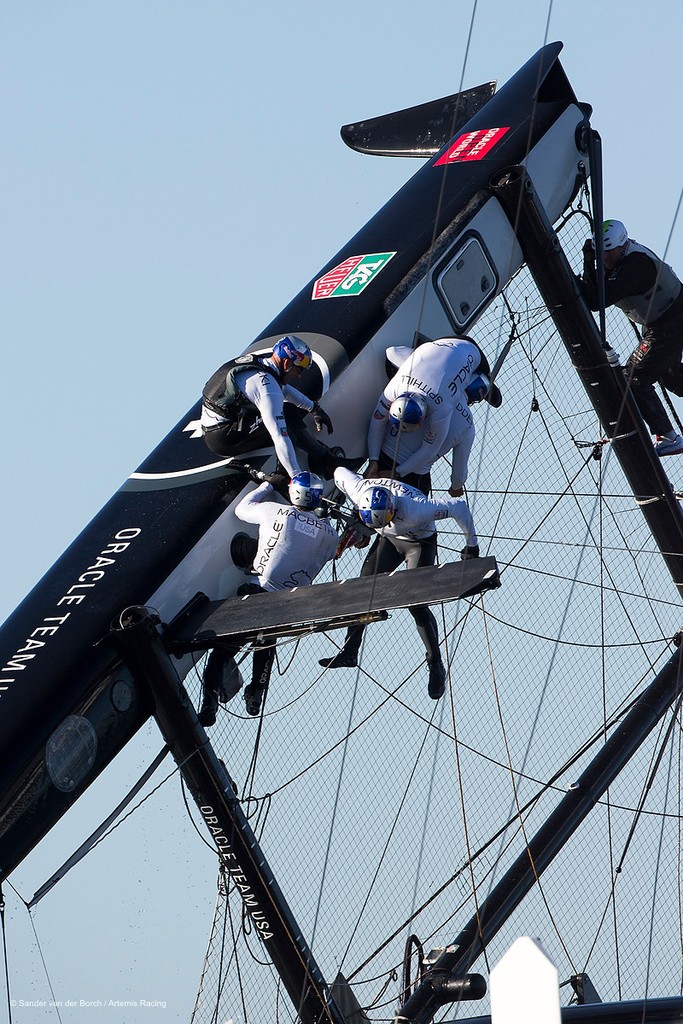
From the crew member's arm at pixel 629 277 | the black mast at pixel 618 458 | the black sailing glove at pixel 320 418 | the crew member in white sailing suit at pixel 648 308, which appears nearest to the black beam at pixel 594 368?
the black mast at pixel 618 458

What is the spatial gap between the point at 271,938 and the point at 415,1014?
1.12 m

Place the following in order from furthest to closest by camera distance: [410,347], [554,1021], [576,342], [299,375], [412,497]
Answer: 1. [576,342]
2. [410,347]
3. [299,375]
4. [412,497]
5. [554,1021]

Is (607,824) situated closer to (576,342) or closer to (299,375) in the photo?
(576,342)

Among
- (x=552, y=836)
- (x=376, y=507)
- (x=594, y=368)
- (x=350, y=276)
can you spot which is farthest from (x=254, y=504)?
(x=594, y=368)

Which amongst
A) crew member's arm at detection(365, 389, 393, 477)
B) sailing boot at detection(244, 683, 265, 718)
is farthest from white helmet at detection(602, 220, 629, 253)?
sailing boot at detection(244, 683, 265, 718)

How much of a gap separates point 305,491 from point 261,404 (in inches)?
22.7

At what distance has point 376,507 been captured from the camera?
765 cm

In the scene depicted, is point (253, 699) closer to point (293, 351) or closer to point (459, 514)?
point (459, 514)

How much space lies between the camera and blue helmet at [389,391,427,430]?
28.0 ft

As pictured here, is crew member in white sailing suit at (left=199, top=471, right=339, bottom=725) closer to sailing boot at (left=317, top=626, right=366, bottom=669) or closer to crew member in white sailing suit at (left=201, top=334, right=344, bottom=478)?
crew member in white sailing suit at (left=201, top=334, right=344, bottom=478)

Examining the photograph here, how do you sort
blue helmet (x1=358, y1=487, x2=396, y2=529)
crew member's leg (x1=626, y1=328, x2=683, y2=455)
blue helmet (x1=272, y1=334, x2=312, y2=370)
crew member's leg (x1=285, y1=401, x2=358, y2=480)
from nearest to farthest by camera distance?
1. blue helmet (x1=358, y1=487, x2=396, y2=529)
2. blue helmet (x1=272, y1=334, x2=312, y2=370)
3. crew member's leg (x1=285, y1=401, x2=358, y2=480)
4. crew member's leg (x1=626, y1=328, x2=683, y2=455)

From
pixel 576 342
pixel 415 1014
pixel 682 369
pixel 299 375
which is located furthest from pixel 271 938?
pixel 682 369

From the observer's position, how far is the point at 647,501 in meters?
11.3

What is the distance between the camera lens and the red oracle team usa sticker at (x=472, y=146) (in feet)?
33.7
